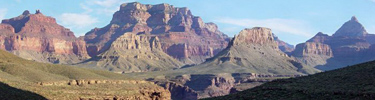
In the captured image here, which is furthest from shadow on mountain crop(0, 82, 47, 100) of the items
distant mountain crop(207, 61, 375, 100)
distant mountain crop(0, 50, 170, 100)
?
distant mountain crop(207, 61, 375, 100)

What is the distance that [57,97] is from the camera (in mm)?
99938

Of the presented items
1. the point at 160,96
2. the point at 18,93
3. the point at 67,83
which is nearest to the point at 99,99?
the point at 67,83

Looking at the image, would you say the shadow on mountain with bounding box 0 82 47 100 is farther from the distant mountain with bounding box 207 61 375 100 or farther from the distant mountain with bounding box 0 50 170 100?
the distant mountain with bounding box 207 61 375 100

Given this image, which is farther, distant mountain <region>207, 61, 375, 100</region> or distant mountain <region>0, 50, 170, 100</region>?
distant mountain <region>0, 50, 170, 100</region>

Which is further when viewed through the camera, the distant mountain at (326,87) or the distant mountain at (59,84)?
the distant mountain at (59,84)

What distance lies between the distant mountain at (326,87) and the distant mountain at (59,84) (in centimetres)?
4242

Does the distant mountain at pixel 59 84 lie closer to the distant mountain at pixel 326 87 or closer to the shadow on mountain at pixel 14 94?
the shadow on mountain at pixel 14 94

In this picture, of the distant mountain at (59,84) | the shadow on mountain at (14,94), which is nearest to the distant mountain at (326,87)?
the shadow on mountain at (14,94)

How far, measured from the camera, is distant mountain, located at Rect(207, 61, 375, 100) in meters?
62.4

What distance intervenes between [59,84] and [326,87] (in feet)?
244

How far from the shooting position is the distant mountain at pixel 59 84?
100 m

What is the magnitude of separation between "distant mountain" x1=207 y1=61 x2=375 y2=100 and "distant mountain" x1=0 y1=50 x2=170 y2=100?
4242 cm

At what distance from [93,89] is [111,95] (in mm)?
6763

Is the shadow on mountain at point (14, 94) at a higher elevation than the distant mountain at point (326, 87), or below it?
below
